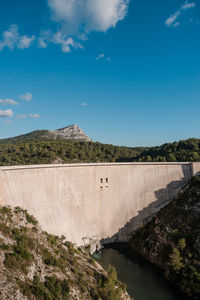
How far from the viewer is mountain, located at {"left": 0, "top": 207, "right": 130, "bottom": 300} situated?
13812mm

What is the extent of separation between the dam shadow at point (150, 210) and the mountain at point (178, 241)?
1.37 metres

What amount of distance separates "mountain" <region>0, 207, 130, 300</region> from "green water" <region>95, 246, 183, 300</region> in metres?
2.39

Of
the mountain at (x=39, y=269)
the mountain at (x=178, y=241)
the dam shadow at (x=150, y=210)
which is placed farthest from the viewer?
the dam shadow at (x=150, y=210)

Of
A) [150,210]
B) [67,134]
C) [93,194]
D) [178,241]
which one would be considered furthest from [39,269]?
[67,134]

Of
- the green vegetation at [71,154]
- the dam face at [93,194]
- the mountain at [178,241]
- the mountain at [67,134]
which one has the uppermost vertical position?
the mountain at [67,134]

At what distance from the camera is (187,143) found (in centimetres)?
6494

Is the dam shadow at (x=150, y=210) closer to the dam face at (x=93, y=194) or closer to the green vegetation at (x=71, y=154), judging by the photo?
the dam face at (x=93, y=194)

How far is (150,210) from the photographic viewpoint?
34250 millimetres

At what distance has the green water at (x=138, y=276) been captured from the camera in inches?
834

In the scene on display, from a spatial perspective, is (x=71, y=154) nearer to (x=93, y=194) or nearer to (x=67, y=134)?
(x=93, y=194)

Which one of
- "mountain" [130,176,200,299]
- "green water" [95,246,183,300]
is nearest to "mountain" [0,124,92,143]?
"mountain" [130,176,200,299]

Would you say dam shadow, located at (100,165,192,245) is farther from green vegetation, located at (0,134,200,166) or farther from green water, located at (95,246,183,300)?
green vegetation, located at (0,134,200,166)

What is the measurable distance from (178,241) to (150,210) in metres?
8.75

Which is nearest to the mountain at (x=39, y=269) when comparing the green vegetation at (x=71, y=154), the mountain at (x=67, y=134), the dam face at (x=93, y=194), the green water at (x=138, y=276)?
the green water at (x=138, y=276)
